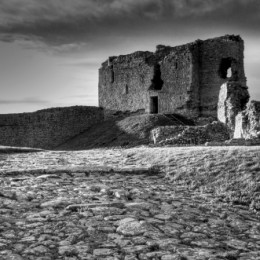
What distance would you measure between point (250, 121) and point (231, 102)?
3.18 meters

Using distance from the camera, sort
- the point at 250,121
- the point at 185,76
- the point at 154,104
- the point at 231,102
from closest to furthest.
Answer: the point at 250,121 → the point at 231,102 → the point at 185,76 → the point at 154,104

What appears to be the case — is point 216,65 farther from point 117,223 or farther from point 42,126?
point 117,223

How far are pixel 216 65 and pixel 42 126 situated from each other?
49.4 feet

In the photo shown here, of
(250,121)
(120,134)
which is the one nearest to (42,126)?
(120,134)

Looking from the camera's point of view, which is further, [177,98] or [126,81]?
[126,81]

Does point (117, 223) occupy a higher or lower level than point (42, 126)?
lower

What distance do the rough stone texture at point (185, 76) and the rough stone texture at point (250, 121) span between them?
17.9m

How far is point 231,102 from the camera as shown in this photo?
1927 cm

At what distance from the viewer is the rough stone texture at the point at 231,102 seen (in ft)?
62.6

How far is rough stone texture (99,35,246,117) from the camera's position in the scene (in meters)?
35.6

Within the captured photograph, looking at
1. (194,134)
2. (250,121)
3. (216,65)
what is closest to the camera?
(250,121)

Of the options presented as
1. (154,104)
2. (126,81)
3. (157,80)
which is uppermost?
(126,81)

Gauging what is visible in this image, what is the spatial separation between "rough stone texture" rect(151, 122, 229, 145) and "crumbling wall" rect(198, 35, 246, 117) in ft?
52.6

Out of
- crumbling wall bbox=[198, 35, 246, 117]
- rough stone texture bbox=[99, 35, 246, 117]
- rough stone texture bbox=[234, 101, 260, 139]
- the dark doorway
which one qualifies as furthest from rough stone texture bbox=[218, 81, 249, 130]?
the dark doorway
